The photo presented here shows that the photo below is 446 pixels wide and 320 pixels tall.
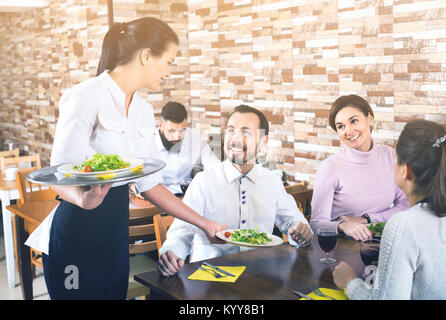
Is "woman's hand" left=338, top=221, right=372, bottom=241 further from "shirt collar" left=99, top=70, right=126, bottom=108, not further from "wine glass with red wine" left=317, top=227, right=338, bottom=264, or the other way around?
"shirt collar" left=99, top=70, right=126, bottom=108

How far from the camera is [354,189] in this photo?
2395mm

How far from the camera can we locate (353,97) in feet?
8.68

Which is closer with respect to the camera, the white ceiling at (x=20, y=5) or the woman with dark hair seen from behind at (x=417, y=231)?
the woman with dark hair seen from behind at (x=417, y=231)

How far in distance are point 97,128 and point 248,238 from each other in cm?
62

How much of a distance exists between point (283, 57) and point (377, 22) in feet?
2.33

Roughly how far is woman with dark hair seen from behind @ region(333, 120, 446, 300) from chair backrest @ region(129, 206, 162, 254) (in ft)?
3.86

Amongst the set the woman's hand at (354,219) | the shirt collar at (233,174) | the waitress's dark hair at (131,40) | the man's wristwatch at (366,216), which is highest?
the waitress's dark hair at (131,40)

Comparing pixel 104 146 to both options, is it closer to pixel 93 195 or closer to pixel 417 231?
pixel 93 195

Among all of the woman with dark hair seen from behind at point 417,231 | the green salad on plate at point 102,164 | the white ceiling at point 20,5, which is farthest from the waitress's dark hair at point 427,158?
the white ceiling at point 20,5

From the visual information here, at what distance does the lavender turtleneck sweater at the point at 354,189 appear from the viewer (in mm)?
2363

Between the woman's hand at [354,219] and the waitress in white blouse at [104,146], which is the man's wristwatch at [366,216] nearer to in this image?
the woman's hand at [354,219]

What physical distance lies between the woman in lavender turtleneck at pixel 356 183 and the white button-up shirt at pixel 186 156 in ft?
4.40
